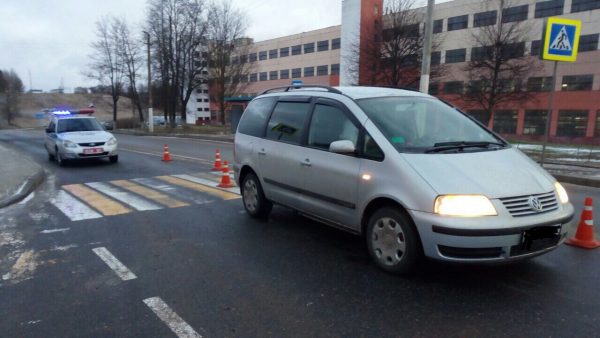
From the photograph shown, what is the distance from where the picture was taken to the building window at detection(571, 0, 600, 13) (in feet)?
131

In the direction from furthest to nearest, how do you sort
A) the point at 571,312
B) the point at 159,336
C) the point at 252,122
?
1. the point at 252,122
2. the point at 571,312
3. the point at 159,336

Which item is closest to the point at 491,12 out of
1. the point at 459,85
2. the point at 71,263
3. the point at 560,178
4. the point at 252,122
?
the point at 459,85

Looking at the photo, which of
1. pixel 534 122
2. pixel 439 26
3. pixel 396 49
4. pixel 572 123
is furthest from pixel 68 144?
pixel 439 26

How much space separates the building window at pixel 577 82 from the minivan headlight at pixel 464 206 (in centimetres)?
4691

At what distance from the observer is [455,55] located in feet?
160

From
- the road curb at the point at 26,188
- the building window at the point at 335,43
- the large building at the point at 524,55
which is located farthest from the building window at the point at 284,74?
the road curb at the point at 26,188

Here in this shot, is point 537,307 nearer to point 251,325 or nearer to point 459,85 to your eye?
point 251,325

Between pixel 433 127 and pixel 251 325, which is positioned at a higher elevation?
pixel 433 127

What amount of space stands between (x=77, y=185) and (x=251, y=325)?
27.1 feet

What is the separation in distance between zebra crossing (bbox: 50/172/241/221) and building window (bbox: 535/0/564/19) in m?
44.2

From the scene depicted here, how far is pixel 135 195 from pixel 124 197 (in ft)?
0.84

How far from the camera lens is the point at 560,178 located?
10617mm

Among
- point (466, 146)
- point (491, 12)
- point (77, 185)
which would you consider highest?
point (491, 12)

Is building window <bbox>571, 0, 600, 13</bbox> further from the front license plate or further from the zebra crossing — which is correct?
the front license plate
